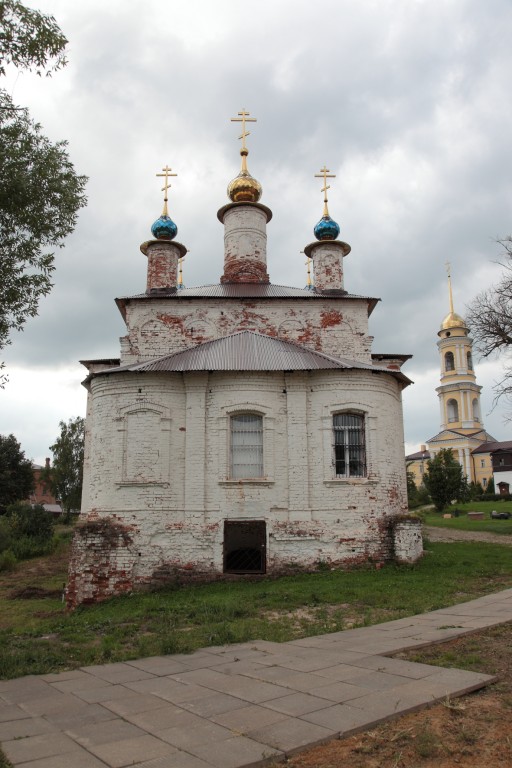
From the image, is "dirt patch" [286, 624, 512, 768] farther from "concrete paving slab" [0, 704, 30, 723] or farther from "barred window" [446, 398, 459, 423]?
"barred window" [446, 398, 459, 423]

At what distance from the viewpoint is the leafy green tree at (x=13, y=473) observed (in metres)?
40.3

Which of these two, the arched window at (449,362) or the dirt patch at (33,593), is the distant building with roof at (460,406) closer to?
the arched window at (449,362)

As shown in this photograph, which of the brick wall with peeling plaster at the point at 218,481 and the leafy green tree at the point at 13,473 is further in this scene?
the leafy green tree at the point at 13,473

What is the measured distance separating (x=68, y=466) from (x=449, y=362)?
134ft

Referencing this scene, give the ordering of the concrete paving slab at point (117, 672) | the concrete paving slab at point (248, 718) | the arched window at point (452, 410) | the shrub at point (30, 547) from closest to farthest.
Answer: the concrete paving slab at point (248, 718) < the concrete paving slab at point (117, 672) < the shrub at point (30, 547) < the arched window at point (452, 410)

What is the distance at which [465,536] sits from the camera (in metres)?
22.3

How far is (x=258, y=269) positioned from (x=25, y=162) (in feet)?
40.1

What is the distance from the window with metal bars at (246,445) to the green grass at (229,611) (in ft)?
8.12

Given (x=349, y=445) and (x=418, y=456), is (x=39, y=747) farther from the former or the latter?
(x=418, y=456)

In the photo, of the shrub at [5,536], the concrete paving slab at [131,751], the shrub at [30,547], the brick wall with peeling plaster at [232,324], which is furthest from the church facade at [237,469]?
the shrub at [5,536]

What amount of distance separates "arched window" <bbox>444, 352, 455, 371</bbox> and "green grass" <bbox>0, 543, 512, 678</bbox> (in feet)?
163

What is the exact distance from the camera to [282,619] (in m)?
9.16

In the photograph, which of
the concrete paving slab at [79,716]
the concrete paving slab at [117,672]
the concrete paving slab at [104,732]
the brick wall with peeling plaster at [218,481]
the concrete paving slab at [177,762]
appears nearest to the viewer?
the concrete paving slab at [177,762]

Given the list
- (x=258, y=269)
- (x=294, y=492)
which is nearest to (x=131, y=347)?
(x=258, y=269)
